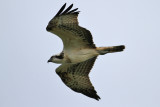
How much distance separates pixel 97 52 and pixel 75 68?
4.37ft

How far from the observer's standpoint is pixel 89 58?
13.1 metres

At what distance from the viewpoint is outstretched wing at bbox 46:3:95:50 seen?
12.4 metres

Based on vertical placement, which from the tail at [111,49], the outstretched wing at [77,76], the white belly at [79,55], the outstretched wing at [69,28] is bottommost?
the outstretched wing at [77,76]

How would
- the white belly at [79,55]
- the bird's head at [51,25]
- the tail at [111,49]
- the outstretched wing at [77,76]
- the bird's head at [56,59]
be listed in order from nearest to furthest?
the bird's head at [51,25], the tail at [111,49], the white belly at [79,55], the bird's head at [56,59], the outstretched wing at [77,76]

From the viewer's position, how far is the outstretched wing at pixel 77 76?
44.8 feet

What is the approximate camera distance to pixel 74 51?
512 inches

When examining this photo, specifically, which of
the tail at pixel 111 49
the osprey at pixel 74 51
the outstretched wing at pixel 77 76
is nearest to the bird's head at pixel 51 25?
the osprey at pixel 74 51

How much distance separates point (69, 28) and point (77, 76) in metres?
1.96

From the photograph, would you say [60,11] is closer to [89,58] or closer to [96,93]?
[89,58]

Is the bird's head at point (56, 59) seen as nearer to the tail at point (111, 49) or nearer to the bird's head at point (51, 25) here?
the bird's head at point (51, 25)

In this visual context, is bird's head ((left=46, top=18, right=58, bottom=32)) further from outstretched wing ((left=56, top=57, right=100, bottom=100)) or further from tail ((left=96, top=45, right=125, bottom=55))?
outstretched wing ((left=56, top=57, right=100, bottom=100))

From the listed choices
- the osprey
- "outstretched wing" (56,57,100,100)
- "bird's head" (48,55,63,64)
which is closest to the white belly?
the osprey

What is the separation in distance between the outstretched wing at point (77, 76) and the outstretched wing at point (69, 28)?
113 centimetres

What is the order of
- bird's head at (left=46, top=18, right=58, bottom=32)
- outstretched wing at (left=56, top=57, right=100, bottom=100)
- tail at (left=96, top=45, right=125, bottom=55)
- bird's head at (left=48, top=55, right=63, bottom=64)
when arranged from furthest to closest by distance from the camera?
outstretched wing at (left=56, top=57, right=100, bottom=100) → bird's head at (left=48, top=55, right=63, bottom=64) → tail at (left=96, top=45, right=125, bottom=55) → bird's head at (left=46, top=18, right=58, bottom=32)
